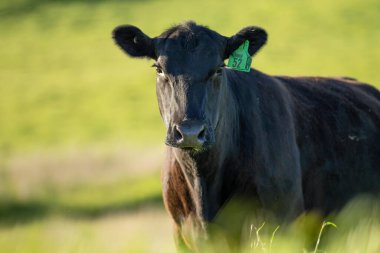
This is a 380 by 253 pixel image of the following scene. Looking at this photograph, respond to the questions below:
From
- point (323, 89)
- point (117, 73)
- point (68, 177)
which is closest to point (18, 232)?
point (323, 89)

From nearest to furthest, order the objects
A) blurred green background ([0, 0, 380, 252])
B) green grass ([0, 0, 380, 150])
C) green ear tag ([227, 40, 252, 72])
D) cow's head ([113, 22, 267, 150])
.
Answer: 1. cow's head ([113, 22, 267, 150])
2. green ear tag ([227, 40, 252, 72])
3. blurred green background ([0, 0, 380, 252])
4. green grass ([0, 0, 380, 150])

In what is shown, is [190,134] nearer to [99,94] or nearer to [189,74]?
[189,74]

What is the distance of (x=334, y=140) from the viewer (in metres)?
7.76

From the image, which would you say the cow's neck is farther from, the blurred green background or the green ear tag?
the blurred green background

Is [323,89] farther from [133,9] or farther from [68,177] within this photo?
[133,9]

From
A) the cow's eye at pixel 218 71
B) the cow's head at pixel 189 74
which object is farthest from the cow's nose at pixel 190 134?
the cow's eye at pixel 218 71

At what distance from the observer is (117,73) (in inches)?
1752

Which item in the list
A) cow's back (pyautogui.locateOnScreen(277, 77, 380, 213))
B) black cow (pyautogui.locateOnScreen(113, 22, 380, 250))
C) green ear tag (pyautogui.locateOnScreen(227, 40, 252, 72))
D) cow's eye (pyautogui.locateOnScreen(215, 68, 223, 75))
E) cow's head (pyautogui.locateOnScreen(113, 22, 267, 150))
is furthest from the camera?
cow's back (pyautogui.locateOnScreen(277, 77, 380, 213))

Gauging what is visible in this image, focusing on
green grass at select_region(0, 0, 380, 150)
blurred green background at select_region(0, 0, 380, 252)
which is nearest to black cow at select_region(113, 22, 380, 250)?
blurred green background at select_region(0, 0, 380, 252)

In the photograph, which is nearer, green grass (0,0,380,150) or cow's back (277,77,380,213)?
cow's back (277,77,380,213)

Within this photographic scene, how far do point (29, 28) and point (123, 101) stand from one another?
675 inches

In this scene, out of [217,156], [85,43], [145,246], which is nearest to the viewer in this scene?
[145,246]

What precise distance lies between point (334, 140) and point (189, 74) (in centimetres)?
216

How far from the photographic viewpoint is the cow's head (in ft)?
19.0
